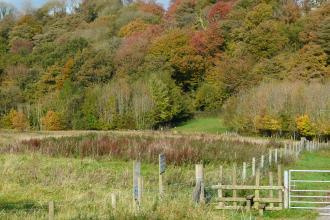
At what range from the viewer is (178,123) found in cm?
7969

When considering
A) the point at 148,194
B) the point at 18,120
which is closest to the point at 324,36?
the point at 18,120

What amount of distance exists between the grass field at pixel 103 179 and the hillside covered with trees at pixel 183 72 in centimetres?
2415

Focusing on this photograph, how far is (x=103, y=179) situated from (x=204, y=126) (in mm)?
53931

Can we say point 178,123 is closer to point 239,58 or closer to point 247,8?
point 239,58

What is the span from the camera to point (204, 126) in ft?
244

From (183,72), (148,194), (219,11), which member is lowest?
(148,194)

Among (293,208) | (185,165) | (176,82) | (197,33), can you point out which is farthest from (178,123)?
(293,208)

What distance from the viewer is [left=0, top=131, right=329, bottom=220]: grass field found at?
40.6ft

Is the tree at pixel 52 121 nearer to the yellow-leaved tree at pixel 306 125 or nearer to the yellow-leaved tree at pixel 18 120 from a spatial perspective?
the yellow-leaved tree at pixel 18 120

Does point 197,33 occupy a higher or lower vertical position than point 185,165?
higher

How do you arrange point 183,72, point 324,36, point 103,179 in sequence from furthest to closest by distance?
point 183,72 → point 324,36 → point 103,179

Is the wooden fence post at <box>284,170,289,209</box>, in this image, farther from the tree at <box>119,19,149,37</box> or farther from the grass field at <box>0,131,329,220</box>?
the tree at <box>119,19,149,37</box>

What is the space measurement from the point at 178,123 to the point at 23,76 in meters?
24.3

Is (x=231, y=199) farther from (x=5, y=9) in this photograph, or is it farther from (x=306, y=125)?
(x=5, y=9)
